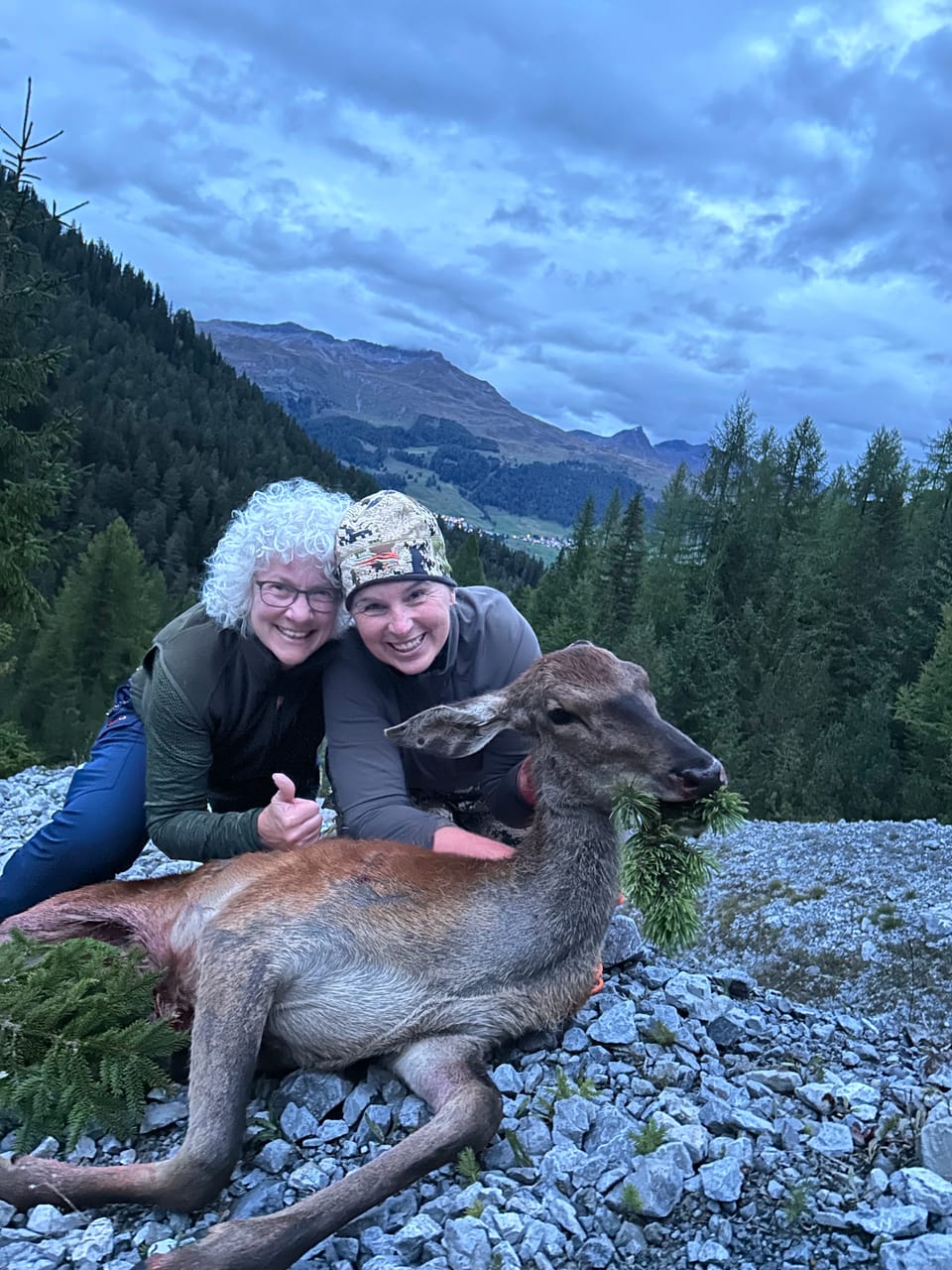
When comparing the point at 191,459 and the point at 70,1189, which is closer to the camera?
the point at 70,1189

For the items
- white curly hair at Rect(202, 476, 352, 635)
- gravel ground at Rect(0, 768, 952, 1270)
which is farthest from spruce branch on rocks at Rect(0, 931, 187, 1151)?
white curly hair at Rect(202, 476, 352, 635)

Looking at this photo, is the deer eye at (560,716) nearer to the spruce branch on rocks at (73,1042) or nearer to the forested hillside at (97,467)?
the spruce branch on rocks at (73,1042)

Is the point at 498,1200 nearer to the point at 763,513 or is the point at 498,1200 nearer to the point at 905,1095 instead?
the point at 905,1095

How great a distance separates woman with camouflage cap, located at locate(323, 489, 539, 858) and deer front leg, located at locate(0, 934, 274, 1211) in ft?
4.55

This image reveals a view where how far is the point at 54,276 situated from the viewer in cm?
2270

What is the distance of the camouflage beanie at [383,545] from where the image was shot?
5.54 m

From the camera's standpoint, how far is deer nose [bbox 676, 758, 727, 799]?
14.0ft

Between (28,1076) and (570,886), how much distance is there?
2.76m

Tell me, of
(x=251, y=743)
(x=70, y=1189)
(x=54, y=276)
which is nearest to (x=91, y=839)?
(x=251, y=743)

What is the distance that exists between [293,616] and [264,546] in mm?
474

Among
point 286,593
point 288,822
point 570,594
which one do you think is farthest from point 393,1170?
point 570,594

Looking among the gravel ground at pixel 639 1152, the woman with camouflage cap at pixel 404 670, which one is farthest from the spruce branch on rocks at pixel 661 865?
the woman with camouflage cap at pixel 404 670

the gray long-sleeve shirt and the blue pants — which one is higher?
the gray long-sleeve shirt

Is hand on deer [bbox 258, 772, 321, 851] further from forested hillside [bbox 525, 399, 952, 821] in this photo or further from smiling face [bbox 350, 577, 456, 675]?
forested hillside [bbox 525, 399, 952, 821]
